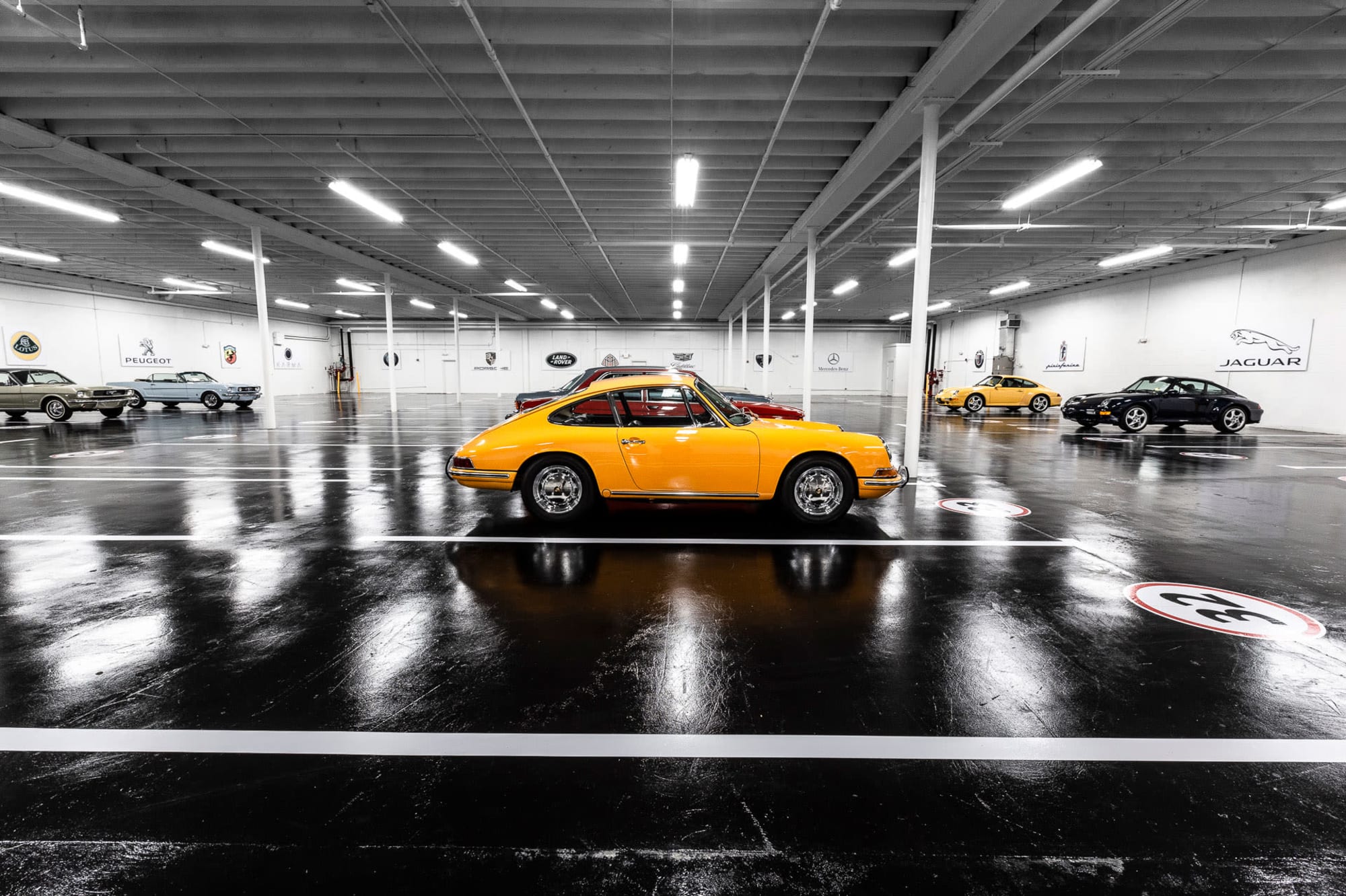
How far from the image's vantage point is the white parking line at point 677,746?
2336 millimetres

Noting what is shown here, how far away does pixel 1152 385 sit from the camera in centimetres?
1509

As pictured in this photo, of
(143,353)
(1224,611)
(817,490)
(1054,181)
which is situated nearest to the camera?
(1224,611)

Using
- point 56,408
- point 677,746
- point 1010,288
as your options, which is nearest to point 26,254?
point 56,408

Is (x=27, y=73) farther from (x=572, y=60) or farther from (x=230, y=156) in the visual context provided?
(x=572, y=60)

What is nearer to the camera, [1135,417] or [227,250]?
[1135,417]

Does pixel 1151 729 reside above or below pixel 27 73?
below

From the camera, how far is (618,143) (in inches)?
377

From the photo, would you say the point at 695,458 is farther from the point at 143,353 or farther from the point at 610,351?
the point at 610,351

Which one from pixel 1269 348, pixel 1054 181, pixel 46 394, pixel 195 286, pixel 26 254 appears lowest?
pixel 46 394

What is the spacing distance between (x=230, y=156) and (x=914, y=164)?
11.5 metres

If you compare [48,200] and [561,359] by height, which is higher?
[48,200]

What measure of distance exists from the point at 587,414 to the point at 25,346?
88.6 ft

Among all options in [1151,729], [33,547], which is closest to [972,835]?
[1151,729]

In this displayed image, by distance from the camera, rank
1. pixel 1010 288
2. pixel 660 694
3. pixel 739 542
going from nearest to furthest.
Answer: pixel 660 694 < pixel 739 542 < pixel 1010 288
